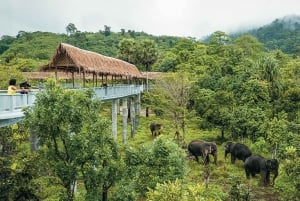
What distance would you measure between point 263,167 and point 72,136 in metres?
14.9

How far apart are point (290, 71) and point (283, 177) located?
24.1 m

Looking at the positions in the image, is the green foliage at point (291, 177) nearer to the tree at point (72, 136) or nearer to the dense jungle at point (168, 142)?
the dense jungle at point (168, 142)

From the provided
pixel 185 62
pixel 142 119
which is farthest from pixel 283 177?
pixel 185 62

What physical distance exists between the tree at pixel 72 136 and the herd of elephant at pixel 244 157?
528 inches

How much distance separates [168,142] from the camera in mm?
17016

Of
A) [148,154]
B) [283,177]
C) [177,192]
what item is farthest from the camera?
[283,177]

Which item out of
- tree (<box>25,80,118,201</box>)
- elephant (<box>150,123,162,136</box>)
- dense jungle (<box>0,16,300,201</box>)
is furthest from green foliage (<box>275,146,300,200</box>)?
elephant (<box>150,123,162,136</box>)

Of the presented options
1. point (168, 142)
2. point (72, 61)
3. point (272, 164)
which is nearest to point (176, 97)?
point (272, 164)

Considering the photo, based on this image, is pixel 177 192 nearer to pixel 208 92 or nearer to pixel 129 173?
pixel 129 173

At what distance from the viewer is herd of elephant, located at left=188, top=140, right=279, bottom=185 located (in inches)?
973

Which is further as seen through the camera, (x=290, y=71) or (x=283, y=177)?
(x=290, y=71)

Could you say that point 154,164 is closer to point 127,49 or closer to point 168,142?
point 168,142

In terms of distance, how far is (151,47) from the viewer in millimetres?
65625

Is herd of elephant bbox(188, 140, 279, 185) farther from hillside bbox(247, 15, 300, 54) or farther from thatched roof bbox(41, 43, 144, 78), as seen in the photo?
hillside bbox(247, 15, 300, 54)
